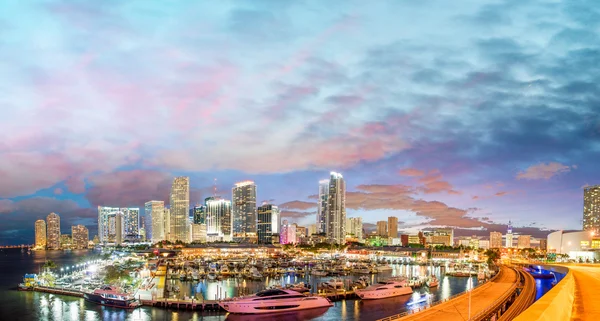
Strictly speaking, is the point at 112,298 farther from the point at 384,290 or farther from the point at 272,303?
the point at 384,290

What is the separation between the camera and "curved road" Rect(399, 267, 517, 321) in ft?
103

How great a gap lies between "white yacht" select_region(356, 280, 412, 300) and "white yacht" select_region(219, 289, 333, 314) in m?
7.54

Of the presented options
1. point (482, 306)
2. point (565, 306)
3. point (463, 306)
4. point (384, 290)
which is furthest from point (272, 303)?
point (565, 306)

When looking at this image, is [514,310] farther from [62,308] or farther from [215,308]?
[62,308]

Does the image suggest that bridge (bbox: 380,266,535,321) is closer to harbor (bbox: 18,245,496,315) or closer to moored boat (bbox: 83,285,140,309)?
harbor (bbox: 18,245,496,315)

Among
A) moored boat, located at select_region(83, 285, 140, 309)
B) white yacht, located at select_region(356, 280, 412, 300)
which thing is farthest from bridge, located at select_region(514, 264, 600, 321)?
moored boat, located at select_region(83, 285, 140, 309)

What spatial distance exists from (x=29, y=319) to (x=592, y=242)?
4332 inches

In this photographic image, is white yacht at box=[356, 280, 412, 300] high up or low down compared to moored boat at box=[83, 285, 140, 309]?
down

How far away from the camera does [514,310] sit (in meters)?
37.6

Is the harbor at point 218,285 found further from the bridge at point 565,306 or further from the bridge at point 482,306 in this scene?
the bridge at point 565,306

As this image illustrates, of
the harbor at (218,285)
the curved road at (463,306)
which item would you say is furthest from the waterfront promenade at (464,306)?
the harbor at (218,285)

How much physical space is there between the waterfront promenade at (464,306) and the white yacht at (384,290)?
11020 mm

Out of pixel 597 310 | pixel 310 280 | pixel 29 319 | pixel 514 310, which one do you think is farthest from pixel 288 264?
pixel 597 310

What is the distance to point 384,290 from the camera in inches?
2244
